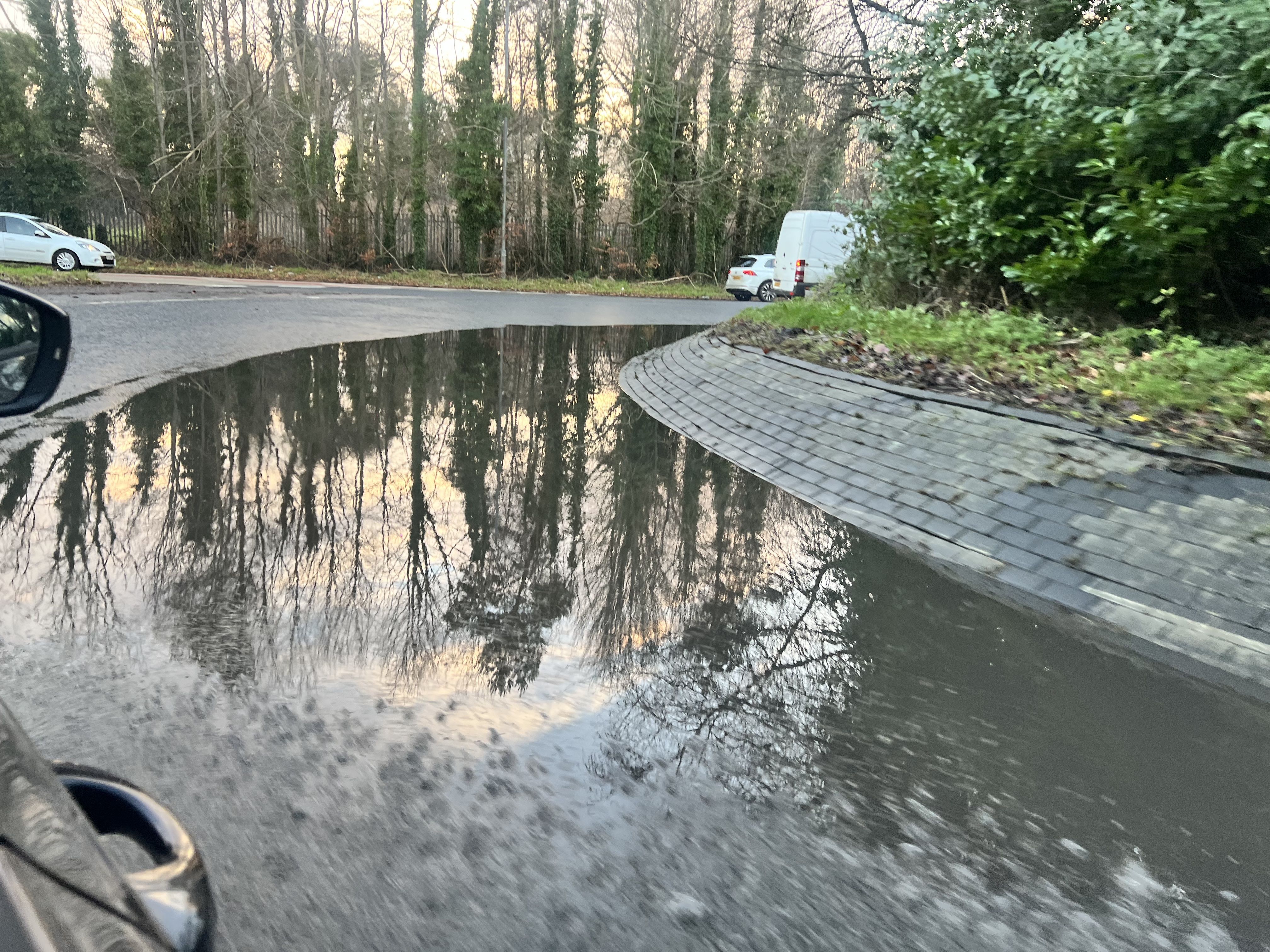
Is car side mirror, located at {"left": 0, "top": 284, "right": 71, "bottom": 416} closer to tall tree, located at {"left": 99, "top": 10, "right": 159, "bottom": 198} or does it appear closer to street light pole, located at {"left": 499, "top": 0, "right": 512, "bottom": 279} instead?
street light pole, located at {"left": 499, "top": 0, "right": 512, "bottom": 279}

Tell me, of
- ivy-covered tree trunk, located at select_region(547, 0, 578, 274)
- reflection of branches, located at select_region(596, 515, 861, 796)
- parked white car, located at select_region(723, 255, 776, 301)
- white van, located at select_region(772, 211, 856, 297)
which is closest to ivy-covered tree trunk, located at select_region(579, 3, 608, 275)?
ivy-covered tree trunk, located at select_region(547, 0, 578, 274)

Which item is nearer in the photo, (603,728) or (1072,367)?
(603,728)

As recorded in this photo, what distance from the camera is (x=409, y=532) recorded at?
544 cm

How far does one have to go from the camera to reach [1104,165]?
27.1 feet

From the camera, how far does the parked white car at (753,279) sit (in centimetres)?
3045

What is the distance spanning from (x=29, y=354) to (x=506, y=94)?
35236 millimetres

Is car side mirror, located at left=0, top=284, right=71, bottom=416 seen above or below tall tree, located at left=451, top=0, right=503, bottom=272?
below

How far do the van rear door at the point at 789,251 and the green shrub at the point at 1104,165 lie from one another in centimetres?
1302

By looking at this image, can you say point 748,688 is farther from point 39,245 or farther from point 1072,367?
point 39,245

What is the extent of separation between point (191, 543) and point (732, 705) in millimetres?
3024

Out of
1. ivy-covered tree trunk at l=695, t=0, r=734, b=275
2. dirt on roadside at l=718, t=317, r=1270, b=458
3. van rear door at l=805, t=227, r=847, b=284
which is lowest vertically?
dirt on roadside at l=718, t=317, r=1270, b=458

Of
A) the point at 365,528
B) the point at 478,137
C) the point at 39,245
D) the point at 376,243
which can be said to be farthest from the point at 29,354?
the point at 478,137

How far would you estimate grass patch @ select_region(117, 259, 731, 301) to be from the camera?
2817cm

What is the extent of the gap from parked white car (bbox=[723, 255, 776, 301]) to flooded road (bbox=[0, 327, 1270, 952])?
25.3m
